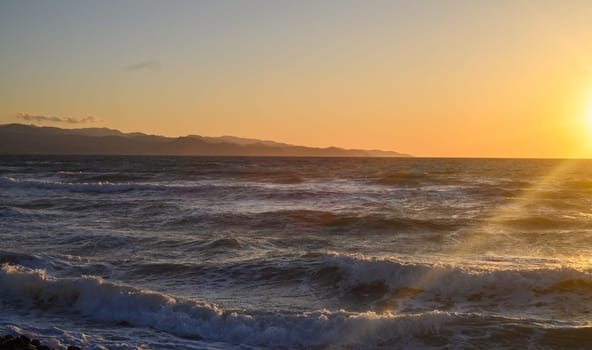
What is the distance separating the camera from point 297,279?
44.0 ft

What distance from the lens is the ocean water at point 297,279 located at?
952cm

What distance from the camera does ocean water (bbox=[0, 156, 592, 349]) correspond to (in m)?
9.52

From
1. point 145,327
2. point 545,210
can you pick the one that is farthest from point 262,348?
point 545,210

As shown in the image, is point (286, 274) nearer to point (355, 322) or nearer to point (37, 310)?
point (355, 322)

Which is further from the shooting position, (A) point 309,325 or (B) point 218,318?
(B) point 218,318

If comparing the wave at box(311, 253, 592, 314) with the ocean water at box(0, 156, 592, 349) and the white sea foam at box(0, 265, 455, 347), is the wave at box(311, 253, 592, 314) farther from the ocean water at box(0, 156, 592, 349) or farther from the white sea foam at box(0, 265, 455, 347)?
the white sea foam at box(0, 265, 455, 347)

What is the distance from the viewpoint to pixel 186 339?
9.49 metres

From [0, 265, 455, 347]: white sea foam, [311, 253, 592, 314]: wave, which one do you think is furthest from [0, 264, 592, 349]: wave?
[311, 253, 592, 314]: wave

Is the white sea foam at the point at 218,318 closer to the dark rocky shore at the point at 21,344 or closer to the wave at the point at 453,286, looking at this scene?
the wave at the point at 453,286

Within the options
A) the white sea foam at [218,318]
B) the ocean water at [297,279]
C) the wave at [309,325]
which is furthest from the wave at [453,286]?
the white sea foam at [218,318]

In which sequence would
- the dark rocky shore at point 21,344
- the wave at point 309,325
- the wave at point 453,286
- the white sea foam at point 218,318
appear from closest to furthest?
1. the dark rocky shore at point 21,344
2. the wave at point 309,325
3. the white sea foam at point 218,318
4. the wave at point 453,286

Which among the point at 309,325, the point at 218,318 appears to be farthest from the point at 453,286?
the point at 218,318

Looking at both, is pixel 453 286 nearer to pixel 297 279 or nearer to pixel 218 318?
pixel 297 279

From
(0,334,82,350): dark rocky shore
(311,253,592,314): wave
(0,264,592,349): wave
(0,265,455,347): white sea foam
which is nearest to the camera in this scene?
(0,334,82,350): dark rocky shore
